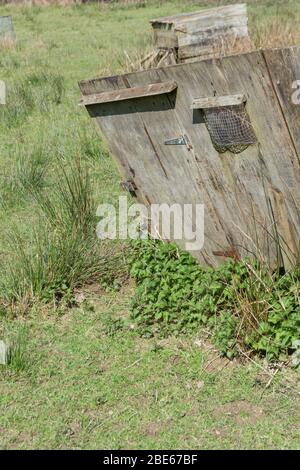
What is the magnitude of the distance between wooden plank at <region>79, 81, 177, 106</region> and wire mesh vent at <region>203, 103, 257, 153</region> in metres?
0.25

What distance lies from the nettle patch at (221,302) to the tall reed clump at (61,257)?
0.28m

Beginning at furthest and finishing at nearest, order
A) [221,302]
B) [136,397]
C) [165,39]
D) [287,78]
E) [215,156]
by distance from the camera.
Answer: [165,39] < [221,302] < [215,156] < [136,397] < [287,78]

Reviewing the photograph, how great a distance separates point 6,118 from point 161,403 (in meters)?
5.61

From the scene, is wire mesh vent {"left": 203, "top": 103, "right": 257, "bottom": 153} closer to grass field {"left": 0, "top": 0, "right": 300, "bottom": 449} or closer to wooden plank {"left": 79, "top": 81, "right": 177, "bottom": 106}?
wooden plank {"left": 79, "top": 81, "right": 177, "bottom": 106}

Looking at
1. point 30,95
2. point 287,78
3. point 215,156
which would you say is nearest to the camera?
point 287,78

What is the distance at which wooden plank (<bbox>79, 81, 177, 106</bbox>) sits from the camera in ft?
11.2

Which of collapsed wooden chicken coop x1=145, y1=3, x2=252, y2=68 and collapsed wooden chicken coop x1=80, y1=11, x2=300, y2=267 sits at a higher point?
collapsed wooden chicken coop x1=145, y1=3, x2=252, y2=68

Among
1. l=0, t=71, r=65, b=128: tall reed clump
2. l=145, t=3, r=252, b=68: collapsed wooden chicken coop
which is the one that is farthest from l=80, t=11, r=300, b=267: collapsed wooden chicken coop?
l=145, t=3, r=252, b=68: collapsed wooden chicken coop

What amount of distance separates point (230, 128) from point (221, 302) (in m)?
1.03

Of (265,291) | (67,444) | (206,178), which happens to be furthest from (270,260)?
(67,444)

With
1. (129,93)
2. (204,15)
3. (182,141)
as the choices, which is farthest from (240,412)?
(204,15)

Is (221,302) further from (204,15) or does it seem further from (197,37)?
(204,15)

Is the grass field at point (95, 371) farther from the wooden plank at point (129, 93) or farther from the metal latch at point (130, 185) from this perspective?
the wooden plank at point (129, 93)

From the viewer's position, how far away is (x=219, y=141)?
347cm
